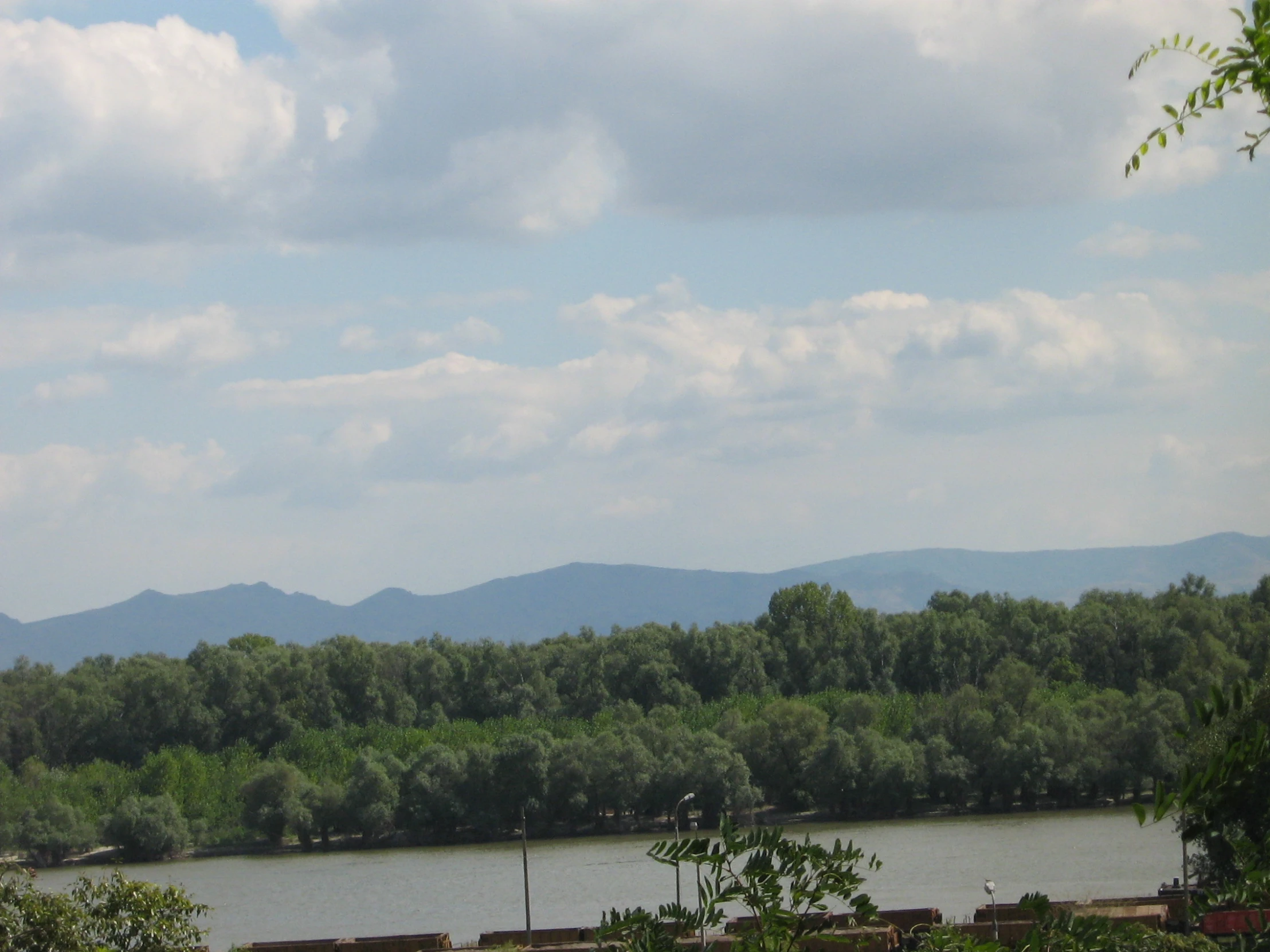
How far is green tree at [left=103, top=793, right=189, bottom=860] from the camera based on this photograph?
58562 millimetres

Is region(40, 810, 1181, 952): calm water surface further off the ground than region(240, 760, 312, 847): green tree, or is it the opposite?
region(240, 760, 312, 847): green tree

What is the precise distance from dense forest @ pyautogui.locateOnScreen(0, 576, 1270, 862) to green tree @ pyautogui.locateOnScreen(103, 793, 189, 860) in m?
0.14

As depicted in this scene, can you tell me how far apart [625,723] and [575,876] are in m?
19.5

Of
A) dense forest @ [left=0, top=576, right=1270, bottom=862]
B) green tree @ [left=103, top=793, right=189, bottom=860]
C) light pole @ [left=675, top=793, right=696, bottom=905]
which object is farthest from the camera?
green tree @ [left=103, top=793, right=189, bottom=860]

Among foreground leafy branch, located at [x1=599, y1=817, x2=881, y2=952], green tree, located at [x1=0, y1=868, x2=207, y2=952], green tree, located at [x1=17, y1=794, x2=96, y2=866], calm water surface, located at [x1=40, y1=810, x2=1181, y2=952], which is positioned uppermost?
foreground leafy branch, located at [x1=599, y1=817, x2=881, y2=952]

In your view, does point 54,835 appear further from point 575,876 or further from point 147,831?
point 575,876

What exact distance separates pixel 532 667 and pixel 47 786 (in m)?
24.4

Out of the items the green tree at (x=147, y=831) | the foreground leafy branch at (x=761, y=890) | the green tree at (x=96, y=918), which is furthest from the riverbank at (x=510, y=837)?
the foreground leafy branch at (x=761, y=890)

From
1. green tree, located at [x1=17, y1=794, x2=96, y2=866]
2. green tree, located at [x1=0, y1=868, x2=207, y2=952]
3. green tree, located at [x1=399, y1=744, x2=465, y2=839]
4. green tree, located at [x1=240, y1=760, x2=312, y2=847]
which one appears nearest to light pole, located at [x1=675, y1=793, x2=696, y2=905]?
green tree, located at [x1=0, y1=868, x2=207, y2=952]

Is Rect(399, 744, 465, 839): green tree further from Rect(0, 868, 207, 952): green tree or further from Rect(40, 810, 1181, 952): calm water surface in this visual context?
Rect(0, 868, 207, 952): green tree

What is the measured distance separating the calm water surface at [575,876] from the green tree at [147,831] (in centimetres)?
115

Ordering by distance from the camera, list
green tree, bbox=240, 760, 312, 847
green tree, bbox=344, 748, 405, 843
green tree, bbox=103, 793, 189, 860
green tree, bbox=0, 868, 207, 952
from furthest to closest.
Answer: green tree, bbox=240, 760, 312, 847
green tree, bbox=103, 793, 189, 860
green tree, bbox=344, 748, 405, 843
green tree, bbox=0, 868, 207, 952

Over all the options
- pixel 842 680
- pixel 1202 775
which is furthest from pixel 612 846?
pixel 1202 775

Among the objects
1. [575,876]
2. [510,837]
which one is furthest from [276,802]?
[575,876]
